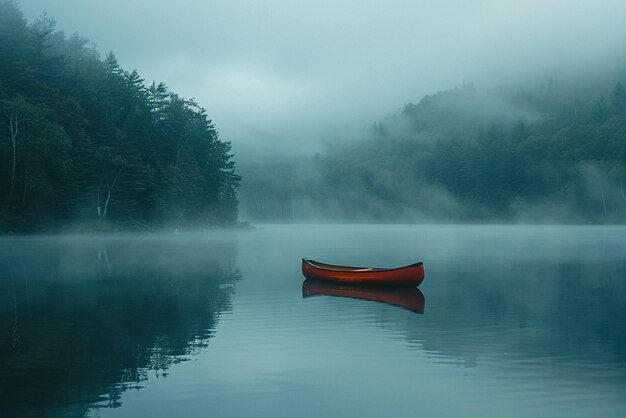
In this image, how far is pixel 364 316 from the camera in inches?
1128

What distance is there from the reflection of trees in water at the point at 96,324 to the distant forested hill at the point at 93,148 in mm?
33752

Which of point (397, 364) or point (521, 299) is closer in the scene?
point (397, 364)

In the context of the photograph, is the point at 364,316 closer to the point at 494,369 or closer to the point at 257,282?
the point at 494,369

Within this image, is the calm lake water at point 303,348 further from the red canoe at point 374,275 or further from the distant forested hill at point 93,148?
the distant forested hill at point 93,148

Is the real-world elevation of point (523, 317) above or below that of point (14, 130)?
below

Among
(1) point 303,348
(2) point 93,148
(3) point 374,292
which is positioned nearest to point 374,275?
(3) point 374,292

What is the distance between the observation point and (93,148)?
307 ft

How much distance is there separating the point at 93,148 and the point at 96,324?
239 feet

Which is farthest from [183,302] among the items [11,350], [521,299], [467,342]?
[521,299]

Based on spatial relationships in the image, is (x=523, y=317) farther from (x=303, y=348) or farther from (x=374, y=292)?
(x=303, y=348)

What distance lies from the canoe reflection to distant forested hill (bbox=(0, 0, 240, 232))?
54211mm

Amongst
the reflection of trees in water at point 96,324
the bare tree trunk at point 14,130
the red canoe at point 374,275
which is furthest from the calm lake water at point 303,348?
the bare tree trunk at point 14,130

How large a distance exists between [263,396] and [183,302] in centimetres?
1724

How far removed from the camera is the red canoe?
3735 centimetres
